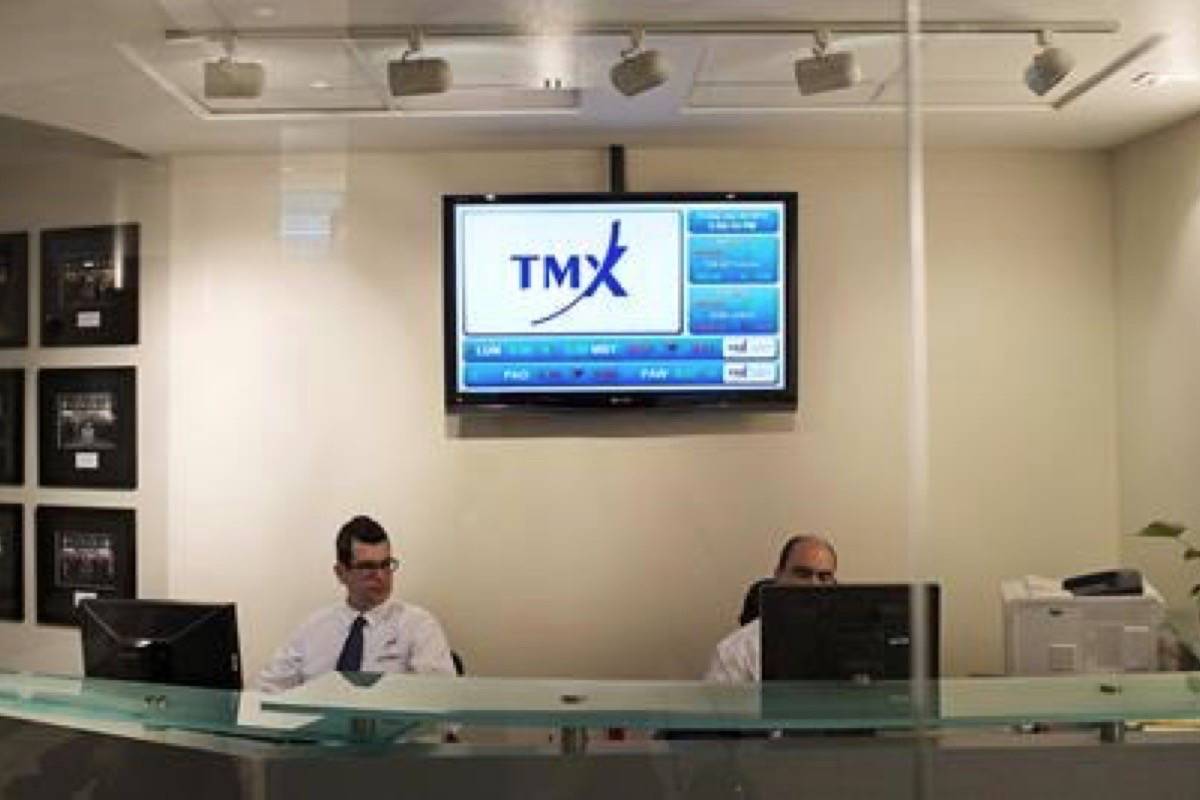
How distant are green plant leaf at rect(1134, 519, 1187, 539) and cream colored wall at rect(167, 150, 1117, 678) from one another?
0.80 ft

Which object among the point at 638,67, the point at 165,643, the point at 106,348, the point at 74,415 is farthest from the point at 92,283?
the point at 165,643

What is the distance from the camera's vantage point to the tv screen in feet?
13.4

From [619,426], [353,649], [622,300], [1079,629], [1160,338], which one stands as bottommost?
[353,649]

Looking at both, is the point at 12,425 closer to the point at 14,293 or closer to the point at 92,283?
the point at 14,293

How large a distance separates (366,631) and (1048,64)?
8.13 feet

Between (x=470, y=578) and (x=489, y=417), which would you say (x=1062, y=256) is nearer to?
(x=489, y=417)

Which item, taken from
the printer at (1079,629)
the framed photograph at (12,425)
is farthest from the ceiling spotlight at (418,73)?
the printer at (1079,629)

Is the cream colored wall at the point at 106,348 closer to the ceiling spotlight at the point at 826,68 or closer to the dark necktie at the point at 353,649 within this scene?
the dark necktie at the point at 353,649

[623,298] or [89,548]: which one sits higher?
[623,298]

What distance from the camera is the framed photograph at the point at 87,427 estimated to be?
414cm

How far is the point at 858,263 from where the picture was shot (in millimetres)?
4242

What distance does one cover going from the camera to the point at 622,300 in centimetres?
409

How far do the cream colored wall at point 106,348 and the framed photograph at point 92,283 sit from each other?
0.11ft

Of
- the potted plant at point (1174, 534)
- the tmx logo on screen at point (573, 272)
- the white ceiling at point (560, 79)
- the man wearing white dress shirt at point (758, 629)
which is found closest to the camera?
the man wearing white dress shirt at point (758, 629)
